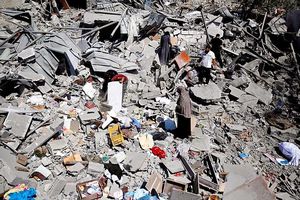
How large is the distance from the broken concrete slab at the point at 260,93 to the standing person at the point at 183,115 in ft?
10.5

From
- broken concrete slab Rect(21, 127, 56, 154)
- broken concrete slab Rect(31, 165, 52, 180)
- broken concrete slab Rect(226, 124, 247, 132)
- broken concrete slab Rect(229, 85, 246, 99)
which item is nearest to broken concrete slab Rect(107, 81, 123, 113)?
broken concrete slab Rect(21, 127, 56, 154)

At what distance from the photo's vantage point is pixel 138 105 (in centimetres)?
901

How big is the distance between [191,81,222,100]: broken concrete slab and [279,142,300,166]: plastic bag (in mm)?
2250

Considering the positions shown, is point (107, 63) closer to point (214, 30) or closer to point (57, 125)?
point (57, 125)

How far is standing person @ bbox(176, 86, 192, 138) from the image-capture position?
7711 millimetres

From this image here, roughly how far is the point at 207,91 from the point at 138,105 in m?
2.18

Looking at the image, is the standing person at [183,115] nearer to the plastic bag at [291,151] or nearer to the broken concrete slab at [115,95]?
the broken concrete slab at [115,95]

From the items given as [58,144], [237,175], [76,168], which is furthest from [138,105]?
[237,175]

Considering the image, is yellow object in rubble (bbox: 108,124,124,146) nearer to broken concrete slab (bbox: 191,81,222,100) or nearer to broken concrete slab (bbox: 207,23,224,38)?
broken concrete slab (bbox: 191,81,222,100)

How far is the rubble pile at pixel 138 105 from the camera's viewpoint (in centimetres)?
699

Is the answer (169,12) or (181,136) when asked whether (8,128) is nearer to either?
(181,136)

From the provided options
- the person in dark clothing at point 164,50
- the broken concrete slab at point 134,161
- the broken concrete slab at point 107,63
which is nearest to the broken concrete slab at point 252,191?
the broken concrete slab at point 134,161

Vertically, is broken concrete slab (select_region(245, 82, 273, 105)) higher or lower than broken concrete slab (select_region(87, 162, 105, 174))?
higher

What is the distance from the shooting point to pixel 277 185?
7434 millimetres
